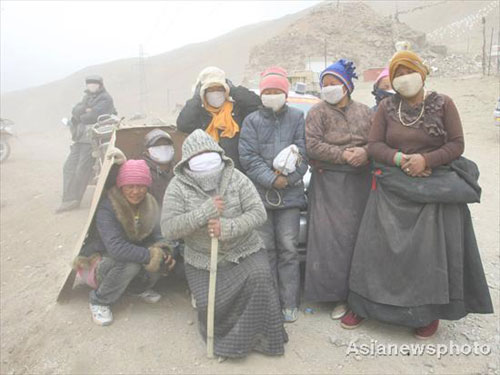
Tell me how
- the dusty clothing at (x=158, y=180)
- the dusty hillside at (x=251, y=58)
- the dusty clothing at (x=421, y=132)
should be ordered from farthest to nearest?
the dusty hillside at (x=251, y=58) < the dusty clothing at (x=158, y=180) < the dusty clothing at (x=421, y=132)

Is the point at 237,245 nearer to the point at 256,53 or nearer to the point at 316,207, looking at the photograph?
the point at 316,207

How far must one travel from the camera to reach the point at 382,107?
3.25 metres

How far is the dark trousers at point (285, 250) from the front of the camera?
3662 millimetres

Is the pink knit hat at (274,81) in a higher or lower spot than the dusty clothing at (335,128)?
higher

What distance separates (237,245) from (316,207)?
0.74 m

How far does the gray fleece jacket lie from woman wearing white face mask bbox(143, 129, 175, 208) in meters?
0.95

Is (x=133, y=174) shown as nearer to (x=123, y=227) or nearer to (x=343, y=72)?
(x=123, y=227)

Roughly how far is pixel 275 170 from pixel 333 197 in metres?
0.51

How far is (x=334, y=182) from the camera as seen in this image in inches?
139

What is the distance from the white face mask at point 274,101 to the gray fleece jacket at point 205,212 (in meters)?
0.62

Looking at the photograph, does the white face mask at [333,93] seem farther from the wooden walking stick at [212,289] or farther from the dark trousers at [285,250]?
the wooden walking stick at [212,289]

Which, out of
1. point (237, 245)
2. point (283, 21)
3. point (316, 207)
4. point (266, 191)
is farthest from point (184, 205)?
point (283, 21)

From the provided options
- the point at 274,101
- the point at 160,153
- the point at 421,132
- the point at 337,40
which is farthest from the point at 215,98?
the point at 337,40

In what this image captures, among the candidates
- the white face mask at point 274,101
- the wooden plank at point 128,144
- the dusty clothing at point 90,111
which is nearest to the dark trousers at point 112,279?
the wooden plank at point 128,144
